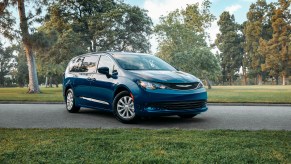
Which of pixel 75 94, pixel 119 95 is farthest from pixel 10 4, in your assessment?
pixel 119 95

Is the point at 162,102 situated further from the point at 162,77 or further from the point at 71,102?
the point at 71,102

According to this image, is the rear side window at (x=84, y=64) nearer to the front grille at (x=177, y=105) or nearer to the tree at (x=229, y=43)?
the front grille at (x=177, y=105)

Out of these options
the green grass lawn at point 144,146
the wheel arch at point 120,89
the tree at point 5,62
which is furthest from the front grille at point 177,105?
the tree at point 5,62

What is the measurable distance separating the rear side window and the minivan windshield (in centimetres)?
84

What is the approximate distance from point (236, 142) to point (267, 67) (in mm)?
66038

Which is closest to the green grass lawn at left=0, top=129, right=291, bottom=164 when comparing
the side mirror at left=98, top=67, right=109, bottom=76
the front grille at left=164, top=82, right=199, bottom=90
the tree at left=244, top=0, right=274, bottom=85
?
the front grille at left=164, top=82, right=199, bottom=90

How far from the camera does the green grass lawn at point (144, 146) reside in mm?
4332

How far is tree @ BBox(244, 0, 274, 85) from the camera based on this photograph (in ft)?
237

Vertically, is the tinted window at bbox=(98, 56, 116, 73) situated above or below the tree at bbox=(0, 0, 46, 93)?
below

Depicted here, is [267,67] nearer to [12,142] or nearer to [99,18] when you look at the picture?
[99,18]

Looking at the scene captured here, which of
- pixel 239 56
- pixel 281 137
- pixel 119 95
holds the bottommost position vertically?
pixel 281 137

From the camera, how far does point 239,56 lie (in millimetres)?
80188

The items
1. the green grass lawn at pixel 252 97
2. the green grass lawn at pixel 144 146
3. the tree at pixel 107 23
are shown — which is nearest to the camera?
the green grass lawn at pixel 144 146

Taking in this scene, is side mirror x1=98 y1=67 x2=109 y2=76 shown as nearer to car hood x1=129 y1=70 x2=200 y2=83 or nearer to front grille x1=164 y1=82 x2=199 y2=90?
car hood x1=129 y1=70 x2=200 y2=83
